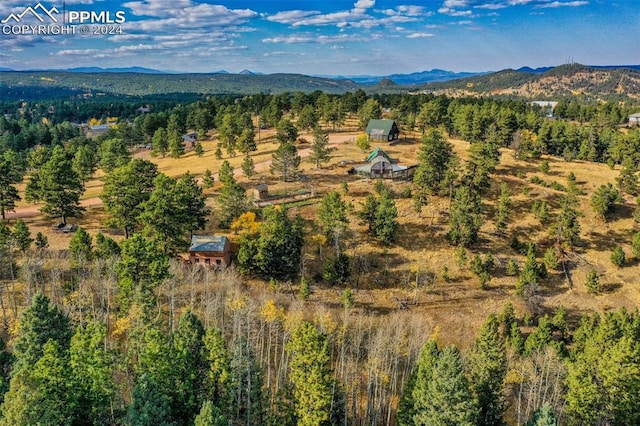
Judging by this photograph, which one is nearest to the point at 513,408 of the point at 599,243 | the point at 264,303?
the point at 264,303

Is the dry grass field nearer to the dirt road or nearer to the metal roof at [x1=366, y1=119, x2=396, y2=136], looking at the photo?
the dirt road

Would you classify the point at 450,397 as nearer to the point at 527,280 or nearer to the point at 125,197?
the point at 527,280

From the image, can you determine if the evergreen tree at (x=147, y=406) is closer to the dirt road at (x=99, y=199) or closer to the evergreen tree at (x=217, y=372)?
the evergreen tree at (x=217, y=372)

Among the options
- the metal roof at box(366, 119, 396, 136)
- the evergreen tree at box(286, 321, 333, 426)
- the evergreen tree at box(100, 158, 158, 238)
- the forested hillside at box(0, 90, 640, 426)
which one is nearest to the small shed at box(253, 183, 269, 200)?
the forested hillside at box(0, 90, 640, 426)

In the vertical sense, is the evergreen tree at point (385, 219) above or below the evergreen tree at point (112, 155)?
below

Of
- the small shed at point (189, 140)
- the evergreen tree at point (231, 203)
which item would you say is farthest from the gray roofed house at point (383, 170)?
the small shed at point (189, 140)

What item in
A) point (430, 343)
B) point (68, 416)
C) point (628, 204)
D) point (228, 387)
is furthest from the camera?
point (628, 204)

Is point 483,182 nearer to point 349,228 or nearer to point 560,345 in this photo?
point 349,228
